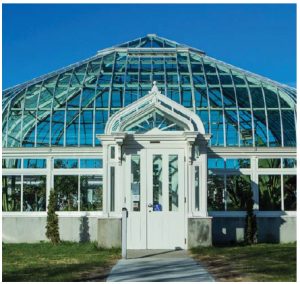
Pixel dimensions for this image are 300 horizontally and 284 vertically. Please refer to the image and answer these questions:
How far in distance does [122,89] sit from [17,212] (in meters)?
4.83

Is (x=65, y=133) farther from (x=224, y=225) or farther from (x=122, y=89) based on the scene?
(x=224, y=225)

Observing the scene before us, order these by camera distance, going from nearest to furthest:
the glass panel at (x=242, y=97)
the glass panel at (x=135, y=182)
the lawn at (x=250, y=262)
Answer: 1. the lawn at (x=250, y=262)
2. the glass panel at (x=135, y=182)
3. the glass panel at (x=242, y=97)

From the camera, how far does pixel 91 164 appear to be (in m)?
18.8

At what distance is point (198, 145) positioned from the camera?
16.9 metres

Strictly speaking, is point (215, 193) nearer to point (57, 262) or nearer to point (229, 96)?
point (229, 96)

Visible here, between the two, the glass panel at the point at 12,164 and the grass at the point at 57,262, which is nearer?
the grass at the point at 57,262

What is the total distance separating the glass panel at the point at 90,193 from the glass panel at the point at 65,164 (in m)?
0.44

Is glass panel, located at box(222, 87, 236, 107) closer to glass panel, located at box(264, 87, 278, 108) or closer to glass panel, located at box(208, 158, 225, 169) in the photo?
glass panel, located at box(264, 87, 278, 108)

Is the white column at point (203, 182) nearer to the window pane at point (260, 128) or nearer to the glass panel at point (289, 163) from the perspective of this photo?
the window pane at point (260, 128)

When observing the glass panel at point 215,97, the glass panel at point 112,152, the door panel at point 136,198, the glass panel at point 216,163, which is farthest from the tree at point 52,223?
the glass panel at point 215,97

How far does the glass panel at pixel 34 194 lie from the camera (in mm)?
18875

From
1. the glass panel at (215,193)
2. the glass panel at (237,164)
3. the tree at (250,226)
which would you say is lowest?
the tree at (250,226)

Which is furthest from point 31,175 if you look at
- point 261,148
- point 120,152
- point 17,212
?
point 261,148

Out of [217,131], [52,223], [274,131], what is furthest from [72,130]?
[274,131]
